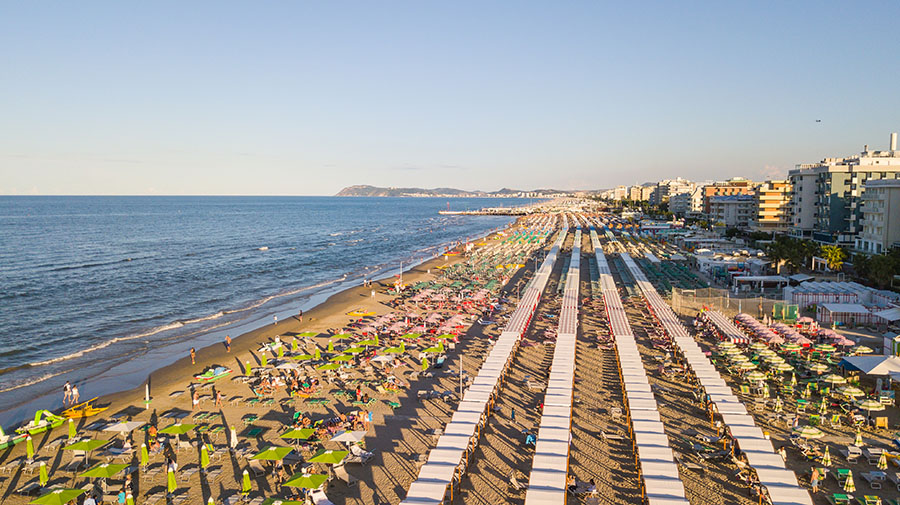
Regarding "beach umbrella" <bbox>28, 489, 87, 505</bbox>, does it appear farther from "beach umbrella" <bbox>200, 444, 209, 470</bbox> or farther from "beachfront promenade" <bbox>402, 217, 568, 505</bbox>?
"beachfront promenade" <bbox>402, 217, 568, 505</bbox>

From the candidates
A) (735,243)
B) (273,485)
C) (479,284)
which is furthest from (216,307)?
(735,243)

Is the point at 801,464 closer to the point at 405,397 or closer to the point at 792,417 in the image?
the point at 792,417

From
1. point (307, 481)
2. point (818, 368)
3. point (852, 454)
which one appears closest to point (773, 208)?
point (818, 368)

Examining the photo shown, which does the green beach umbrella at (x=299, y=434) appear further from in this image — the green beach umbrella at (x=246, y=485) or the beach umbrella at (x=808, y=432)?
the beach umbrella at (x=808, y=432)

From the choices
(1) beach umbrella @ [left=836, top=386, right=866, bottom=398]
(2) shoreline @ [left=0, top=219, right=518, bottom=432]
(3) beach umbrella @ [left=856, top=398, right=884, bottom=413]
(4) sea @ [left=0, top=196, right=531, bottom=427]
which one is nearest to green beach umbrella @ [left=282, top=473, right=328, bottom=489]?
(2) shoreline @ [left=0, top=219, right=518, bottom=432]

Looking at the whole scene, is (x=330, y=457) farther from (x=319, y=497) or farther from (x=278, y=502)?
(x=278, y=502)
